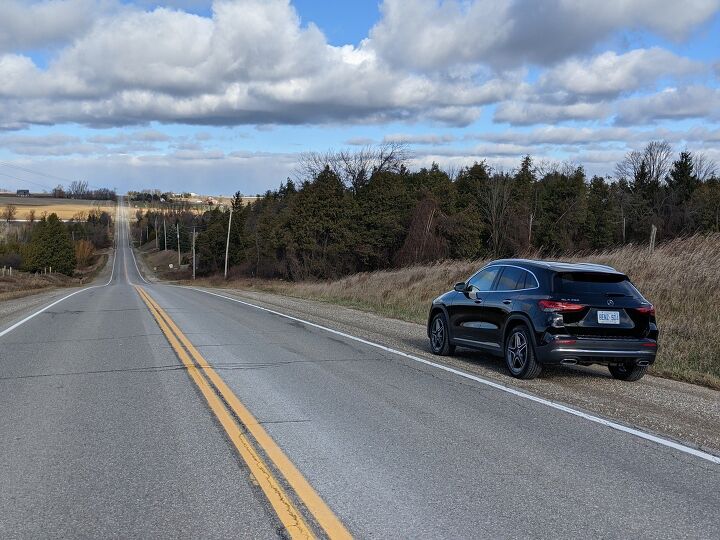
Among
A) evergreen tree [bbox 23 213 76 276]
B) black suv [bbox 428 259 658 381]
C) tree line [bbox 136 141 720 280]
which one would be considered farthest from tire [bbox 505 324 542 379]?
evergreen tree [bbox 23 213 76 276]

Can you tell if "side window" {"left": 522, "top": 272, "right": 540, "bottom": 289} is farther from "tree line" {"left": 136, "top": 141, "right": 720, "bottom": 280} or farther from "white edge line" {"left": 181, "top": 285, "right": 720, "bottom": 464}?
"tree line" {"left": 136, "top": 141, "right": 720, "bottom": 280}

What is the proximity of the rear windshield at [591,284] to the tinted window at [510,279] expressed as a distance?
2.47 feet

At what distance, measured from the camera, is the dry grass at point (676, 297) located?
35.5ft

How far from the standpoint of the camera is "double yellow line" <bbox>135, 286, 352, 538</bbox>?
4.27 metres

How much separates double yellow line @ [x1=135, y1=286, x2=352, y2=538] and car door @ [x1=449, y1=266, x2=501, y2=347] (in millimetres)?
4178

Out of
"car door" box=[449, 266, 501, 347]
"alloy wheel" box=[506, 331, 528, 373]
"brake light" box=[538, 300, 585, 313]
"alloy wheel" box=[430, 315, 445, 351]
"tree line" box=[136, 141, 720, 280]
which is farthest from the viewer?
"tree line" box=[136, 141, 720, 280]

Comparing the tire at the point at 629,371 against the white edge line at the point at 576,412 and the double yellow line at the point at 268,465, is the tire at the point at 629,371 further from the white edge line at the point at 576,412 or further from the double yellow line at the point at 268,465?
the double yellow line at the point at 268,465

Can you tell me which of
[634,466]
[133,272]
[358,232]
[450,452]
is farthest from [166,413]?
[133,272]

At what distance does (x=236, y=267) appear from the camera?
90.2m

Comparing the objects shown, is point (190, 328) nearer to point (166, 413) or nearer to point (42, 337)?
point (42, 337)

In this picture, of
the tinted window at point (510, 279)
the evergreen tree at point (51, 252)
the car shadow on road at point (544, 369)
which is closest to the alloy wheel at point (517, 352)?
the car shadow on road at point (544, 369)

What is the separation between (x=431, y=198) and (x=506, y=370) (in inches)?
2182

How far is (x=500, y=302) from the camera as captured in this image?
10.2 meters

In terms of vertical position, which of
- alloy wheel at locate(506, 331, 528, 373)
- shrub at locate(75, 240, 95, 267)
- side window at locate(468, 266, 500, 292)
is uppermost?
side window at locate(468, 266, 500, 292)
